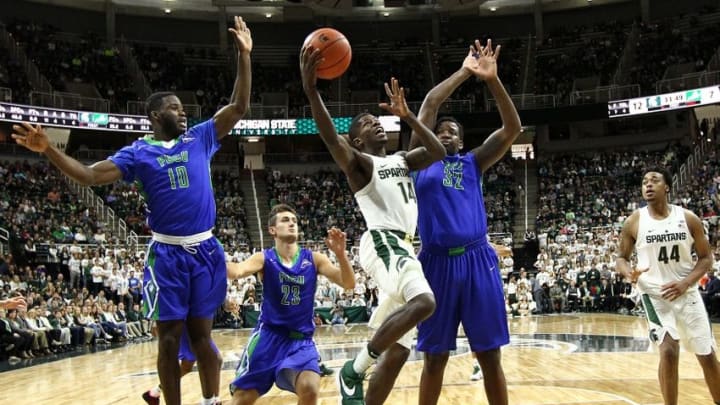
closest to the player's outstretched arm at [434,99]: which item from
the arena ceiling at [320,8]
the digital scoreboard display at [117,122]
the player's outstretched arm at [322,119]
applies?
the player's outstretched arm at [322,119]

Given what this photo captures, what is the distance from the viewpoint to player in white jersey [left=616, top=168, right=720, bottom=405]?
5.82m

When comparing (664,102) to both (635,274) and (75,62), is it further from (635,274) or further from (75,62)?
(635,274)

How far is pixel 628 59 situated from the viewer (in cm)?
3509

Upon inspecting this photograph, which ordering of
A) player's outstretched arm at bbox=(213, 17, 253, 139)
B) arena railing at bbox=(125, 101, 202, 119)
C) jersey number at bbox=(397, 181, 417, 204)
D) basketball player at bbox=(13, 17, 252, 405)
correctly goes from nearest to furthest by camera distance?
1. basketball player at bbox=(13, 17, 252, 405)
2. jersey number at bbox=(397, 181, 417, 204)
3. player's outstretched arm at bbox=(213, 17, 253, 139)
4. arena railing at bbox=(125, 101, 202, 119)

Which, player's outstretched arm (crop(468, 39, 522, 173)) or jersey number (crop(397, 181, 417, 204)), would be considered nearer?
jersey number (crop(397, 181, 417, 204))

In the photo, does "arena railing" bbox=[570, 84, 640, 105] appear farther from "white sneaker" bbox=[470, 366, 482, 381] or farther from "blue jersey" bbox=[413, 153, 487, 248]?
"blue jersey" bbox=[413, 153, 487, 248]

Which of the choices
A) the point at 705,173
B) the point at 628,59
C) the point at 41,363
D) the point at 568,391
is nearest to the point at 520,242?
the point at 705,173

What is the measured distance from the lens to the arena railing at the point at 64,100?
2970 centimetres

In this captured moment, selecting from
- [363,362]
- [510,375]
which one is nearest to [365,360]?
[363,362]

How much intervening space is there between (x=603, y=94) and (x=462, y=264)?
30046 mm

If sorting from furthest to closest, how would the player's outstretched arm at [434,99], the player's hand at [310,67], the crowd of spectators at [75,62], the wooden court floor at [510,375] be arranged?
the crowd of spectators at [75,62] → the wooden court floor at [510,375] → the player's outstretched arm at [434,99] → the player's hand at [310,67]

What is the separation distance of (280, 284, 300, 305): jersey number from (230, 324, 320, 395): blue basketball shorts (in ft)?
0.79

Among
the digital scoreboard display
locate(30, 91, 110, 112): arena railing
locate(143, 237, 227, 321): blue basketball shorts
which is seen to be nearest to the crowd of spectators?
locate(30, 91, 110, 112): arena railing

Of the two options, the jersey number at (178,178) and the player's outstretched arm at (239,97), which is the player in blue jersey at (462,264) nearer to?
the player's outstretched arm at (239,97)
